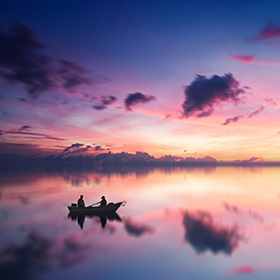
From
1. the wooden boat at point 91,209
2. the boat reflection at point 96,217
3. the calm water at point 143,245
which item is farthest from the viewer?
the wooden boat at point 91,209

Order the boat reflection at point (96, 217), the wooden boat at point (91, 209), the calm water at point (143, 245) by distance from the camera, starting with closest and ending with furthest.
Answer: the calm water at point (143, 245) < the boat reflection at point (96, 217) < the wooden boat at point (91, 209)

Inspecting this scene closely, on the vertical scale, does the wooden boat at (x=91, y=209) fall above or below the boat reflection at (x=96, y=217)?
above

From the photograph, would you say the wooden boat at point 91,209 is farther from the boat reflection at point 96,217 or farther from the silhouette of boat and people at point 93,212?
the boat reflection at point 96,217

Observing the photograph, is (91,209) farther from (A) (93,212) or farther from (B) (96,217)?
(B) (96,217)

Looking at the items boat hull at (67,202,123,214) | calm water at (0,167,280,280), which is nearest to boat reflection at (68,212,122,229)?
calm water at (0,167,280,280)

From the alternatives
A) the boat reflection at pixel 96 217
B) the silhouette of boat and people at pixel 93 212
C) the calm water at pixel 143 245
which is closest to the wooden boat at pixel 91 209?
the silhouette of boat and people at pixel 93 212

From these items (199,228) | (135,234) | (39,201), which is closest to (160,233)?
(135,234)

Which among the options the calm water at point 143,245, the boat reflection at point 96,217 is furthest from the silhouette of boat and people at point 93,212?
the calm water at point 143,245

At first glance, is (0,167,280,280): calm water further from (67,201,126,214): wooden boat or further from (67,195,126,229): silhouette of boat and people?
(67,201,126,214): wooden boat

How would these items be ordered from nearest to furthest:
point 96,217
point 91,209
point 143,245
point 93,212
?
1. point 143,245
2. point 91,209
3. point 93,212
4. point 96,217

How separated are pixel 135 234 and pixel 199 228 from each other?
7.00m

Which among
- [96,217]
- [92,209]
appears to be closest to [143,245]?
[92,209]

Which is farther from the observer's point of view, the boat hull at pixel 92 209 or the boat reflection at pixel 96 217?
the boat hull at pixel 92 209

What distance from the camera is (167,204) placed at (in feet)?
113
